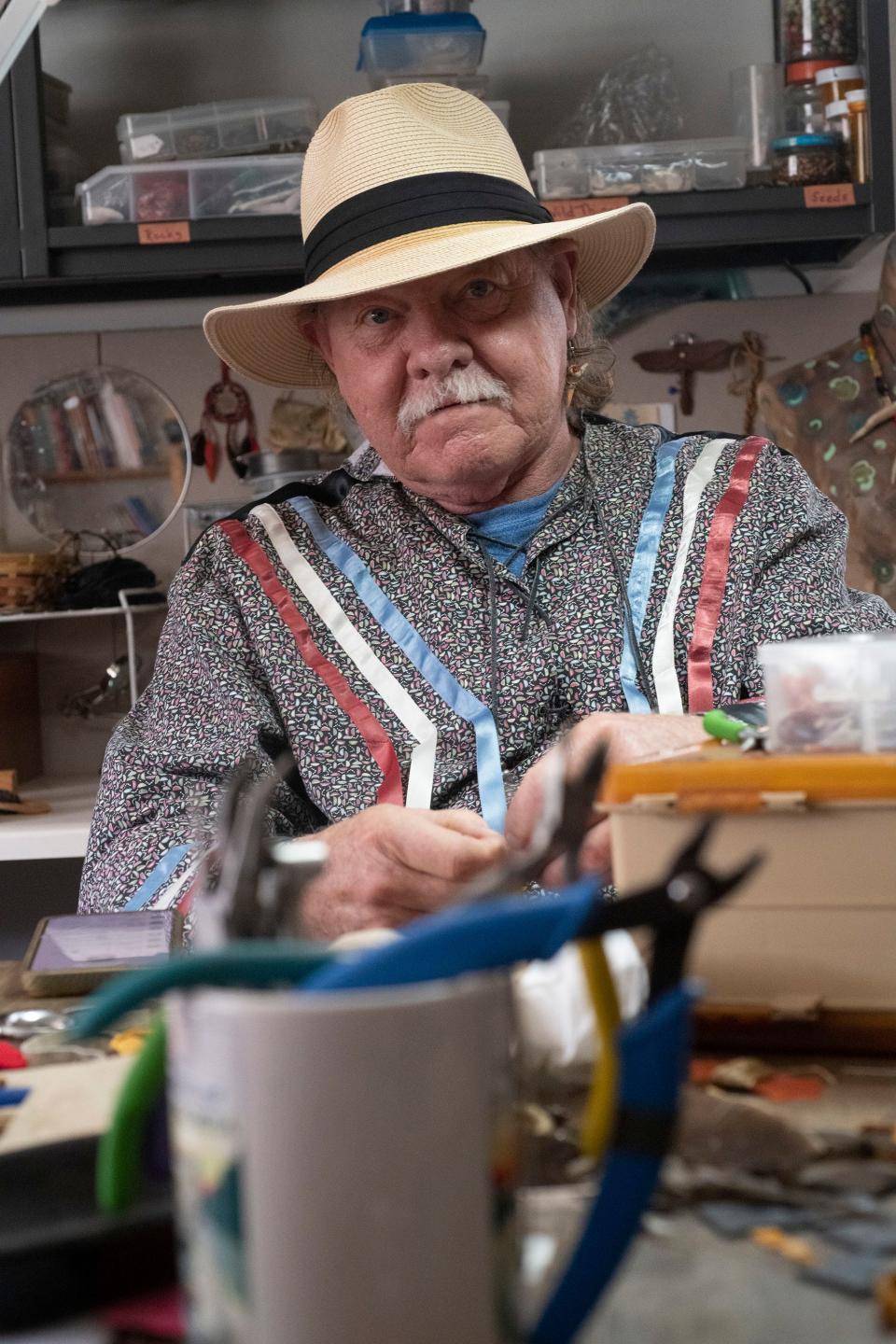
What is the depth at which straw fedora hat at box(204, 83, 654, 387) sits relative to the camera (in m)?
1.42

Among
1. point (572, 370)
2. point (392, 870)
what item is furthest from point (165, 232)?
point (392, 870)

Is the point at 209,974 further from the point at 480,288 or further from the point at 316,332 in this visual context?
the point at 316,332

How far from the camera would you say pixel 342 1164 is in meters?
Result: 0.33

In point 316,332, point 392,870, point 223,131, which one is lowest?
point 392,870

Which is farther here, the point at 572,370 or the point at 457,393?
the point at 572,370

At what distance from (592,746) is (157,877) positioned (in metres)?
0.56

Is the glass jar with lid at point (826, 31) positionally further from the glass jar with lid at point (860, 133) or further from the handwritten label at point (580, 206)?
the handwritten label at point (580, 206)

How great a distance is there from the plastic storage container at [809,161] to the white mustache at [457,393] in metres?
1.04

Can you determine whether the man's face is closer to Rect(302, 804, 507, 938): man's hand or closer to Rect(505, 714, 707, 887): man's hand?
Rect(505, 714, 707, 887): man's hand

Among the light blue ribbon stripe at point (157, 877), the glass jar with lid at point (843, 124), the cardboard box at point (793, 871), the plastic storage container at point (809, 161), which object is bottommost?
the light blue ribbon stripe at point (157, 877)

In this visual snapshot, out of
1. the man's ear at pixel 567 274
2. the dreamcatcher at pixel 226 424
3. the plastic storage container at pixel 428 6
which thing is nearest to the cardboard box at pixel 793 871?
the man's ear at pixel 567 274

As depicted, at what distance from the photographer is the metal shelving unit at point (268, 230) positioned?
226 centimetres

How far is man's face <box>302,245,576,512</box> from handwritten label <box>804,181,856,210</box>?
89cm

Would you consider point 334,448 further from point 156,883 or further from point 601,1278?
point 601,1278
